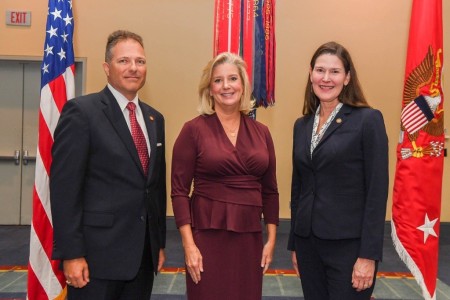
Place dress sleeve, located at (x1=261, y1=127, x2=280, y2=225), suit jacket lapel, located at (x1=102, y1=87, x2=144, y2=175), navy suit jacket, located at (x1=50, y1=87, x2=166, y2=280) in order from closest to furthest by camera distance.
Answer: navy suit jacket, located at (x1=50, y1=87, x2=166, y2=280) < suit jacket lapel, located at (x1=102, y1=87, x2=144, y2=175) < dress sleeve, located at (x1=261, y1=127, x2=280, y2=225)

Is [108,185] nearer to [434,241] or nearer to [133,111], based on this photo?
[133,111]

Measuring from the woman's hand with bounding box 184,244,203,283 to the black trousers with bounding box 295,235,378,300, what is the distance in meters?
0.46

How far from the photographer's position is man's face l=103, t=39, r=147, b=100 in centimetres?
198

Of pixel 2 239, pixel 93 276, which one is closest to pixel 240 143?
pixel 93 276

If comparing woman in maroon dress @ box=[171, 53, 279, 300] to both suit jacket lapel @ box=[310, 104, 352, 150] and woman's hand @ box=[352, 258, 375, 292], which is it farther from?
woman's hand @ box=[352, 258, 375, 292]

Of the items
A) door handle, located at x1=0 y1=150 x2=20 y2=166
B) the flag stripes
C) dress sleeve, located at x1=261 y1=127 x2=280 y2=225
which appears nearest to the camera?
dress sleeve, located at x1=261 y1=127 x2=280 y2=225

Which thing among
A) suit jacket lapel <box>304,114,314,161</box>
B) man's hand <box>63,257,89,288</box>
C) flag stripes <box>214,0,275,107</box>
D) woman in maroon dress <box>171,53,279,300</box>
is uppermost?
flag stripes <box>214,0,275,107</box>

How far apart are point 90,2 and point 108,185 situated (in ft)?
16.7

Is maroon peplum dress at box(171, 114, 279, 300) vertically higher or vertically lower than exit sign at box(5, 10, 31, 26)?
lower

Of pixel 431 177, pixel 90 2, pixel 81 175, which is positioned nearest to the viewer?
pixel 81 175

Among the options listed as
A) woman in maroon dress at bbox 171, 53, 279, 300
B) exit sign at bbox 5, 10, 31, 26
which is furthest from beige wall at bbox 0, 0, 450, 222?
woman in maroon dress at bbox 171, 53, 279, 300

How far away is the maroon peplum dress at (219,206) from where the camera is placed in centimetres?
201

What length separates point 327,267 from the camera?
197 cm

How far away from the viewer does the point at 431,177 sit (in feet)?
10.4
